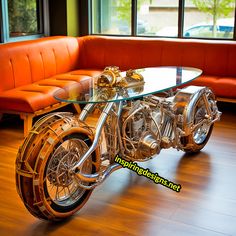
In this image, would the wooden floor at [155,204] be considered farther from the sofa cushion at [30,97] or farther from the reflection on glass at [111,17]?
the reflection on glass at [111,17]

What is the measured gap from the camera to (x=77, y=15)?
5.95 meters

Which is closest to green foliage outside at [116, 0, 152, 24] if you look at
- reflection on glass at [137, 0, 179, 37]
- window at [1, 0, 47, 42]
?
reflection on glass at [137, 0, 179, 37]

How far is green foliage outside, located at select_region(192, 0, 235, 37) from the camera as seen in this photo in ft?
16.9

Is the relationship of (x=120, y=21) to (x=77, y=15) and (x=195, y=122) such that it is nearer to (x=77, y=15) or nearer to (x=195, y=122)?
(x=77, y=15)

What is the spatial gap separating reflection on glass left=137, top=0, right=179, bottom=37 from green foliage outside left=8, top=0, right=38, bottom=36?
1.47 meters

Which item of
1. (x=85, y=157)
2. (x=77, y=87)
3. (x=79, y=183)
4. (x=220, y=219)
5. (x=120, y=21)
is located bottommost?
(x=220, y=219)

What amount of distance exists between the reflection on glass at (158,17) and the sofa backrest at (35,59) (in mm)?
999

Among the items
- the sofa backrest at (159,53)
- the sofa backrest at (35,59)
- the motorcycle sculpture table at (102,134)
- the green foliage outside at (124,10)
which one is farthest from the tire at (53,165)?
the green foliage outside at (124,10)

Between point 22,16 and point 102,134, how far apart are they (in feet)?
10.0

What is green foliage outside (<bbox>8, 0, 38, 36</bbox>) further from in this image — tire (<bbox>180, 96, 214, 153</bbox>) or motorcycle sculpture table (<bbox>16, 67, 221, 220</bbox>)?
tire (<bbox>180, 96, 214, 153</bbox>)

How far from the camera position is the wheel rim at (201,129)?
3.42 meters

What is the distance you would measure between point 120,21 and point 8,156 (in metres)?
3.07

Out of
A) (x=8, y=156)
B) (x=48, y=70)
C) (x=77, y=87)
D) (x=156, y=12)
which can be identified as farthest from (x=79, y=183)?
(x=156, y=12)

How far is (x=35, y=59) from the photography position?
4734 mm
